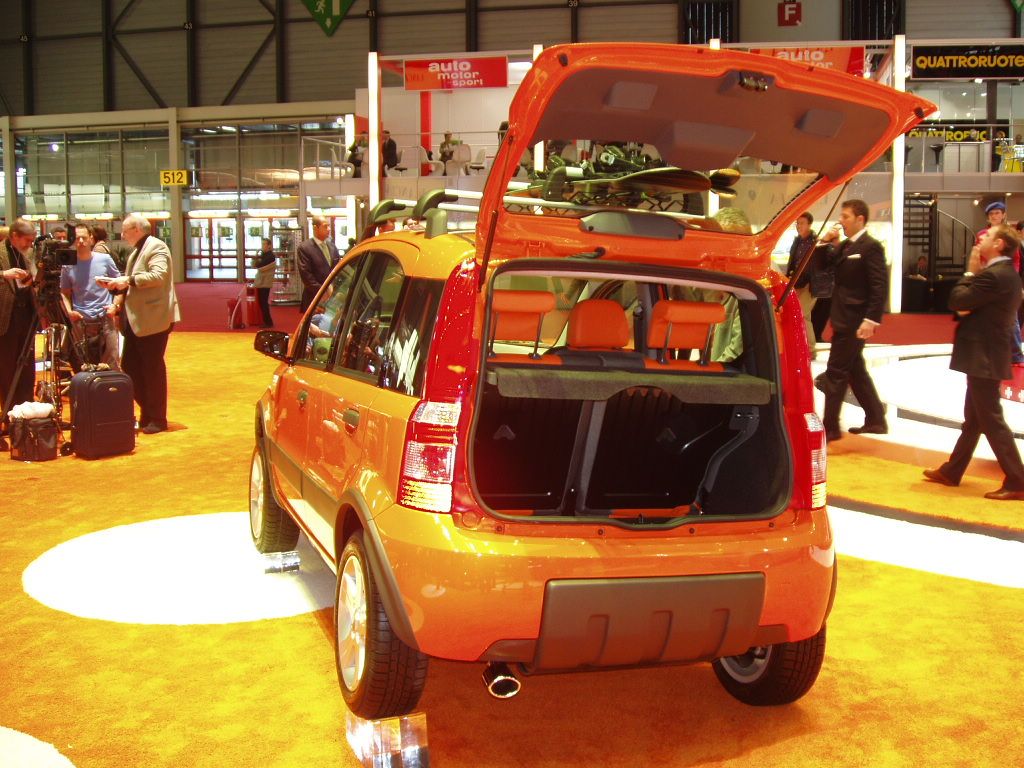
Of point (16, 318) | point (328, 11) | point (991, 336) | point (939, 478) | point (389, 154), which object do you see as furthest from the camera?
point (328, 11)

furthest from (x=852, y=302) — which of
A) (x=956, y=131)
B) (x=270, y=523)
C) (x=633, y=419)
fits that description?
(x=956, y=131)

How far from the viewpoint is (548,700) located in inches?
128

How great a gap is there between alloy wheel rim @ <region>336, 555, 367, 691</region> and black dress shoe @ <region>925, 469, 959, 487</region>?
185 inches

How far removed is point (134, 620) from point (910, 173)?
2055cm

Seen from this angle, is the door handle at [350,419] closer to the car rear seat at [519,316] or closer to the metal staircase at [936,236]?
the car rear seat at [519,316]

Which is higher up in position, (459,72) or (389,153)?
(459,72)

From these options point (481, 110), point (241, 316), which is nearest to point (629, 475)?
point (241, 316)

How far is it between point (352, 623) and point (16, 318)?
5.78 metres

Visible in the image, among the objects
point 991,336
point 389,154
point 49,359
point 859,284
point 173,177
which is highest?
point 173,177

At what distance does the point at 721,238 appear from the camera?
9.97 feet

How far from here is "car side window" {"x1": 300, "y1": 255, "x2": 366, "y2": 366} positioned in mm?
3697

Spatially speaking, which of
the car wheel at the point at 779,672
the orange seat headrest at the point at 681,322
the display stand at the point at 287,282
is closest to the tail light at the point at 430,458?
the orange seat headrest at the point at 681,322

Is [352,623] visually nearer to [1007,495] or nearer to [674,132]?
[674,132]

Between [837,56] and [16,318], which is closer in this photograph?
[16,318]
